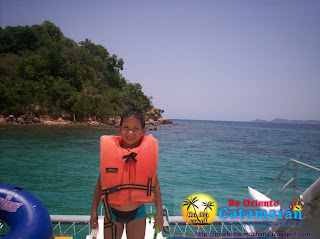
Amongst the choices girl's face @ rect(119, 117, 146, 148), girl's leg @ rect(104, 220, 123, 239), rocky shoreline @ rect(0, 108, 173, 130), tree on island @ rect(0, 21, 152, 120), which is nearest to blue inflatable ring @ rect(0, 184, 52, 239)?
girl's leg @ rect(104, 220, 123, 239)

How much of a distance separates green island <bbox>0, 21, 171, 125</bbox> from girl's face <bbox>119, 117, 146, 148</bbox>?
28.6m

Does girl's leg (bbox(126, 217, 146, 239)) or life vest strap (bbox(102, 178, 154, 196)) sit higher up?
life vest strap (bbox(102, 178, 154, 196))

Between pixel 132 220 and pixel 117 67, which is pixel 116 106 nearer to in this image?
pixel 117 67

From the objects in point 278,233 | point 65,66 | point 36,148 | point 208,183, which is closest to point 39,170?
point 36,148

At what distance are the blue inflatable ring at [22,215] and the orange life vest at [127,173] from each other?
2.13 feet

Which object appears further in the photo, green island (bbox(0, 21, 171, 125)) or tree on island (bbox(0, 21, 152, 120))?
tree on island (bbox(0, 21, 152, 120))

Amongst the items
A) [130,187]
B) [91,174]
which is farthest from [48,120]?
[130,187]

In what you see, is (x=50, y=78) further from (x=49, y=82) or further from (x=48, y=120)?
(x=48, y=120)

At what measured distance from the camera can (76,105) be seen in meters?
31.5

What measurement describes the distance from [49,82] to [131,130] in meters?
33.2

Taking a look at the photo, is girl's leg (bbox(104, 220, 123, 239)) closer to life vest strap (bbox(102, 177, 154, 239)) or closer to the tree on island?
life vest strap (bbox(102, 177, 154, 239))

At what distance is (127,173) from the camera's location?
190 cm

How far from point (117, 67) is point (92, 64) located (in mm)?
7157

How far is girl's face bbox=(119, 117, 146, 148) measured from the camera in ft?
6.32
